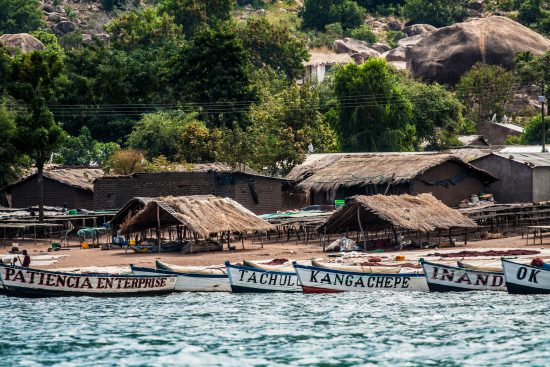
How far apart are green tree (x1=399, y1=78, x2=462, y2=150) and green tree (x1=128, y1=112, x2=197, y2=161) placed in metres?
20.7

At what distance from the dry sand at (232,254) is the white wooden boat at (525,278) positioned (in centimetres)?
775

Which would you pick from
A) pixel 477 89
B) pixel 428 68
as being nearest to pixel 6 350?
pixel 477 89

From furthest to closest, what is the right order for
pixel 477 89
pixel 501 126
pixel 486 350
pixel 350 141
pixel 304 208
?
1. pixel 477 89
2. pixel 501 126
3. pixel 350 141
4. pixel 304 208
5. pixel 486 350

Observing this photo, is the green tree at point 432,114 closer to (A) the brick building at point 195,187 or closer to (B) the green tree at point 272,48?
(A) the brick building at point 195,187

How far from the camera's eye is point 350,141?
330ft

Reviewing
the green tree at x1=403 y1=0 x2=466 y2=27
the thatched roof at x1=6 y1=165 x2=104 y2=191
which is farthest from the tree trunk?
the green tree at x1=403 y1=0 x2=466 y2=27

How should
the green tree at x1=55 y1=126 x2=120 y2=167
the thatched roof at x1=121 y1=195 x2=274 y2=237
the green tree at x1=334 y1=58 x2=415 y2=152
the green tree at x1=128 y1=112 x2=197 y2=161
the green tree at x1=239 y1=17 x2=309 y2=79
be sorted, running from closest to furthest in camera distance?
the thatched roof at x1=121 y1=195 x2=274 y2=237 → the green tree at x1=128 y1=112 x2=197 y2=161 → the green tree at x1=55 y1=126 x2=120 y2=167 → the green tree at x1=334 y1=58 x2=415 y2=152 → the green tree at x1=239 y1=17 x2=309 y2=79

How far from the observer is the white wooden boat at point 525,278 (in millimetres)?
46844

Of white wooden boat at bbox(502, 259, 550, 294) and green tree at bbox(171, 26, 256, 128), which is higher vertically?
green tree at bbox(171, 26, 256, 128)

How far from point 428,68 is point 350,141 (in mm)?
37166

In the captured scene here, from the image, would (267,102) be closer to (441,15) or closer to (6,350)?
(6,350)

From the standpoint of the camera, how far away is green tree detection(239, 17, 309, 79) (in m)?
134

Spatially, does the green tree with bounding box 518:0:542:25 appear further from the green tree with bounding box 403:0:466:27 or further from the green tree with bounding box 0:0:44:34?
the green tree with bounding box 0:0:44:34

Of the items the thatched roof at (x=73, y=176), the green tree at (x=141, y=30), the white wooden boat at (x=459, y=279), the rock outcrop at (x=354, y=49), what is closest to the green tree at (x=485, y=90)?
the green tree at (x=141, y=30)
